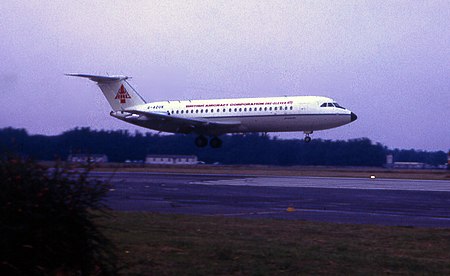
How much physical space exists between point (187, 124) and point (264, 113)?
17.8 ft

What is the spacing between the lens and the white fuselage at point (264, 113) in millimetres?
45469

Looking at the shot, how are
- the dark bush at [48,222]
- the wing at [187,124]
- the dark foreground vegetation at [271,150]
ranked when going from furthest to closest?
the dark foreground vegetation at [271,150] < the wing at [187,124] < the dark bush at [48,222]

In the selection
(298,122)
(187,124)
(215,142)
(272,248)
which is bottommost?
(272,248)

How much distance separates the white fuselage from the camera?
45.5 metres

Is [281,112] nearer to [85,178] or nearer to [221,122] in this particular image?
[221,122]

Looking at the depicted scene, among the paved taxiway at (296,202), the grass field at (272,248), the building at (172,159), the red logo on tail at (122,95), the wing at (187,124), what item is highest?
the red logo on tail at (122,95)

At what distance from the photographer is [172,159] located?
2881 inches

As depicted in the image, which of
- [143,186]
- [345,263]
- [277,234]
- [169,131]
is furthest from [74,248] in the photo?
[169,131]

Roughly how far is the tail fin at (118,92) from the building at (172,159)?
9161 mm

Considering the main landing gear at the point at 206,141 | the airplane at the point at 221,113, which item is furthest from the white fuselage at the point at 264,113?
the main landing gear at the point at 206,141

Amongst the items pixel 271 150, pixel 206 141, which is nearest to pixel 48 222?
pixel 206 141

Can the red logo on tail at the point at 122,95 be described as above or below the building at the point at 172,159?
above

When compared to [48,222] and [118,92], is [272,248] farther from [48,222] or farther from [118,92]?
[118,92]

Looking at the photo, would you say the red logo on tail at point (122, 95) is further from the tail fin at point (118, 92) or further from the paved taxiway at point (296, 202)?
the paved taxiway at point (296, 202)
